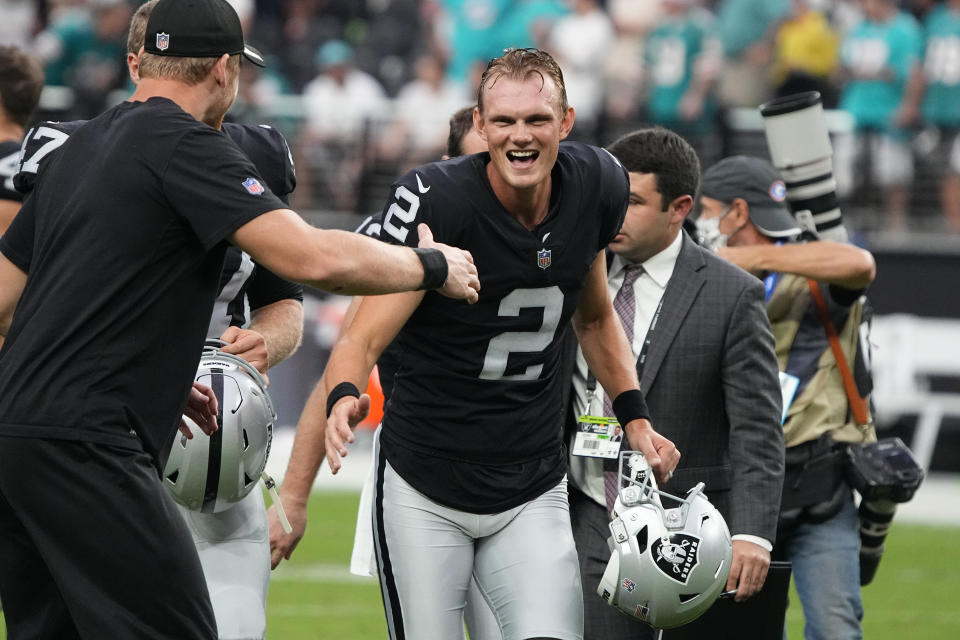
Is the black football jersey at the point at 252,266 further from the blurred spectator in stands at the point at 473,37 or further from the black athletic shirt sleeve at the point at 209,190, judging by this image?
the blurred spectator in stands at the point at 473,37

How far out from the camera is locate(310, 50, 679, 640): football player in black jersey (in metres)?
4.28

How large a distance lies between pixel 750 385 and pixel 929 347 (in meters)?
8.45

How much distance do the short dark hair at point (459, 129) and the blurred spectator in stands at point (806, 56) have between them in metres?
9.22

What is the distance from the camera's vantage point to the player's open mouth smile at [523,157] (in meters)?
4.29

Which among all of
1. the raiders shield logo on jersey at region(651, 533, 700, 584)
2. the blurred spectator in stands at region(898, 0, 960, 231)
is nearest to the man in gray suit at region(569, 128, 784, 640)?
the raiders shield logo on jersey at region(651, 533, 700, 584)

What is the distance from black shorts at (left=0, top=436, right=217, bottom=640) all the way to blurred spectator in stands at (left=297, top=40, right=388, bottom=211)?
1160cm

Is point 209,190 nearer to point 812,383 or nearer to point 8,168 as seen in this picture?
point 8,168

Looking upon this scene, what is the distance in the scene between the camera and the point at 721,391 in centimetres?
499

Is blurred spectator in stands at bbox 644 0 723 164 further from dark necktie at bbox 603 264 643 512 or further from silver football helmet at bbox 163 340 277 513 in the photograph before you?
silver football helmet at bbox 163 340 277 513

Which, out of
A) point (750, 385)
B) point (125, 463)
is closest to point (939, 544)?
point (750, 385)

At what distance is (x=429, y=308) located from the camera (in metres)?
4.35

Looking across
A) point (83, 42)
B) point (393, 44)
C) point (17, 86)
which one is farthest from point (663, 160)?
point (83, 42)

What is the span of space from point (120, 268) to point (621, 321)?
199 centimetres

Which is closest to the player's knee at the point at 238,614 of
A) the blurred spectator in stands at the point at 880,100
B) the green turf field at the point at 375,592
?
the green turf field at the point at 375,592
